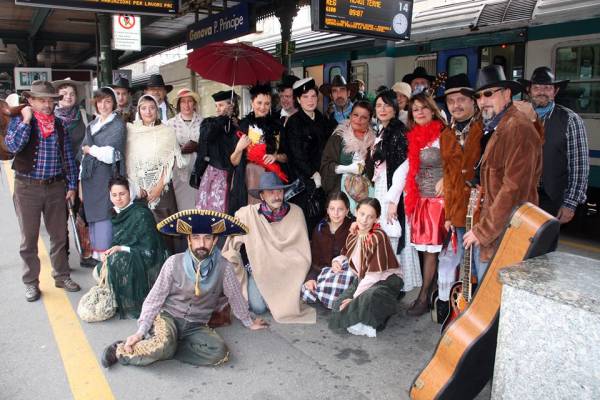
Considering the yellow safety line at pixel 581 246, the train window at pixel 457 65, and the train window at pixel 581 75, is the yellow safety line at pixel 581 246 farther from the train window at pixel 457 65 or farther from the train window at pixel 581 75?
the train window at pixel 457 65

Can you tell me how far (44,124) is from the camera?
182 inches

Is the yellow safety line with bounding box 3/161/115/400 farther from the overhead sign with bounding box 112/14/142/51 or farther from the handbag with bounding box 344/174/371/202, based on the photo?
the overhead sign with bounding box 112/14/142/51

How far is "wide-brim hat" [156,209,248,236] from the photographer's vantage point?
3.39m

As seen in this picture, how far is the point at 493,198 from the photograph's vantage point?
10.8 feet

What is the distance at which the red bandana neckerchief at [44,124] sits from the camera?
4.61 metres

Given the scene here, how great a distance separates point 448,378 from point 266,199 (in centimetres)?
237

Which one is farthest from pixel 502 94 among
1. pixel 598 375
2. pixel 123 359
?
pixel 123 359

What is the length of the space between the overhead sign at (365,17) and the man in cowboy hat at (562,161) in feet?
10.8

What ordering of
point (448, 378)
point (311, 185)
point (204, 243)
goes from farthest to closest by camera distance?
point (311, 185) → point (204, 243) → point (448, 378)

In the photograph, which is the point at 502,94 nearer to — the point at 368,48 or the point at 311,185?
the point at 311,185

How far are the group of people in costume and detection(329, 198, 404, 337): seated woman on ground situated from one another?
0.01 metres

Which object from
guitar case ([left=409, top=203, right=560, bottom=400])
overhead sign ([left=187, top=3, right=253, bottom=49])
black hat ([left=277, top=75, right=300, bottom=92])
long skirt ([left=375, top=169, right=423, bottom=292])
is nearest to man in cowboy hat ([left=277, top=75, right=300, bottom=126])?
black hat ([left=277, top=75, right=300, bottom=92])

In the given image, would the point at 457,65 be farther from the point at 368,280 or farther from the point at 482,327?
the point at 482,327

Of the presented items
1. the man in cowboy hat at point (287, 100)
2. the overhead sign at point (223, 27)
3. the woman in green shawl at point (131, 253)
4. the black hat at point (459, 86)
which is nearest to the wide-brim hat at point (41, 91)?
the woman in green shawl at point (131, 253)
